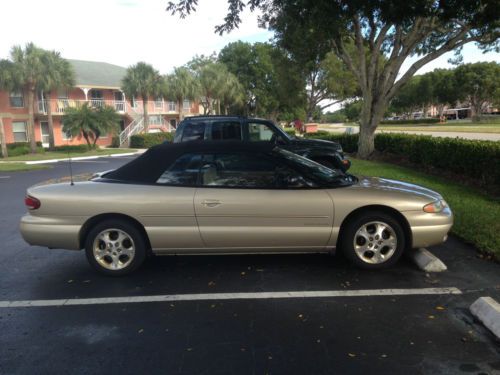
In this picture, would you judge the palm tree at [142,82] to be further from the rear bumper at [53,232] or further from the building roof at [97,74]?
the rear bumper at [53,232]

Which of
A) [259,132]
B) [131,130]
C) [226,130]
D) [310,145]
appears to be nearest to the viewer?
[226,130]

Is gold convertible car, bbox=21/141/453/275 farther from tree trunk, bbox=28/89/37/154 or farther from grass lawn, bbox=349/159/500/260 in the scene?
tree trunk, bbox=28/89/37/154

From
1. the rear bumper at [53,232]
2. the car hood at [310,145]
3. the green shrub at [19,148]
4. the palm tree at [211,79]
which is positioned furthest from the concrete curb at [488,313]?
the palm tree at [211,79]

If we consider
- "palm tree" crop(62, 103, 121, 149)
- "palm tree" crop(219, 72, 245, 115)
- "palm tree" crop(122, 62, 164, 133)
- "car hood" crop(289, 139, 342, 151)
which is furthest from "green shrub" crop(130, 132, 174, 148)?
"car hood" crop(289, 139, 342, 151)

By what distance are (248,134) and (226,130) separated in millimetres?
495

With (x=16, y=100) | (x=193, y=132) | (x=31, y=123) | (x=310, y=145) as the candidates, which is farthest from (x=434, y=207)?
(x=16, y=100)

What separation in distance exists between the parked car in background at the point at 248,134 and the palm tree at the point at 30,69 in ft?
74.9

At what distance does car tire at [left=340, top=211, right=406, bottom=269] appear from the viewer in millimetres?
4484

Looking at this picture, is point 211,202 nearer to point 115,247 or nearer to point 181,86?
point 115,247

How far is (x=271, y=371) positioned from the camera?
280 cm

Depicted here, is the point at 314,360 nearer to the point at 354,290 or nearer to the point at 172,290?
the point at 354,290

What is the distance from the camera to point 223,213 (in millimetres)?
4383

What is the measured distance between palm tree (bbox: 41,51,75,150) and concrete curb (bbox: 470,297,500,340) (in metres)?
29.5

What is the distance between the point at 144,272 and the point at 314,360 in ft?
8.13
